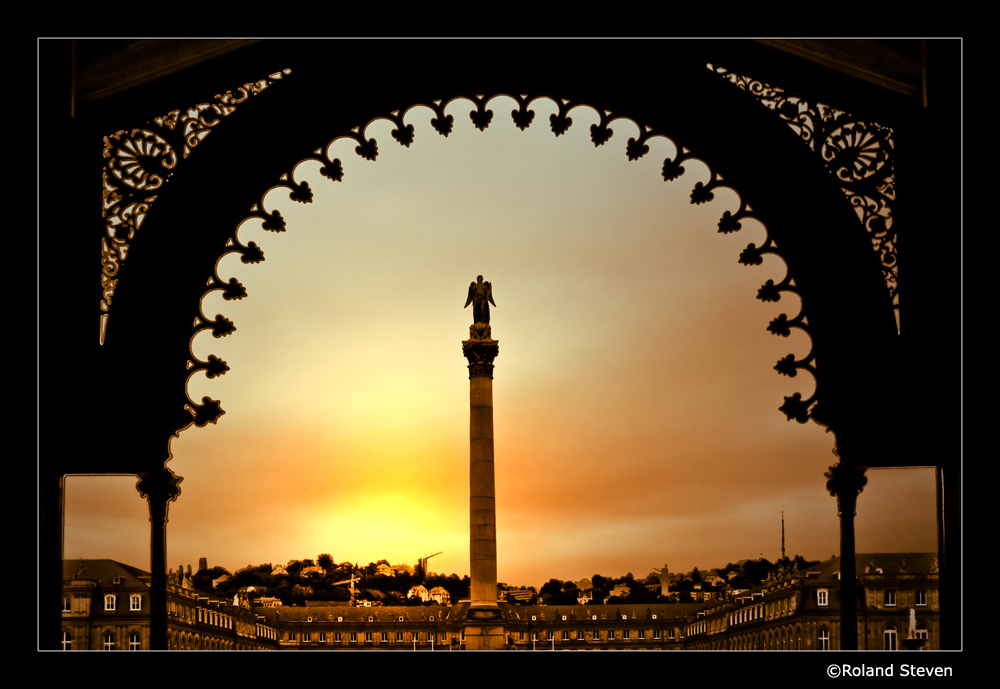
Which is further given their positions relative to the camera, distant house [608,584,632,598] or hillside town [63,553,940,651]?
distant house [608,584,632,598]

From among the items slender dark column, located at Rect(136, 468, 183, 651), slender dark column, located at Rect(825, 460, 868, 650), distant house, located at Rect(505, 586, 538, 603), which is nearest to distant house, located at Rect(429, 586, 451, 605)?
distant house, located at Rect(505, 586, 538, 603)

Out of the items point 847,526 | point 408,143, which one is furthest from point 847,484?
point 408,143

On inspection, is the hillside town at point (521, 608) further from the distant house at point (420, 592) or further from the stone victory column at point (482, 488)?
the stone victory column at point (482, 488)

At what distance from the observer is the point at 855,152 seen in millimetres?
6160

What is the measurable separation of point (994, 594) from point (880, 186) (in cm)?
246

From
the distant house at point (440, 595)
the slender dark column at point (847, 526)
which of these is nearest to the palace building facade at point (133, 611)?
the slender dark column at point (847, 526)

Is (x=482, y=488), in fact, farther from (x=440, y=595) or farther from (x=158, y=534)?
(x=440, y=595)

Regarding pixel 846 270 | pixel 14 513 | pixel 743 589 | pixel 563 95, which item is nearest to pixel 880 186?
pixel 846 270

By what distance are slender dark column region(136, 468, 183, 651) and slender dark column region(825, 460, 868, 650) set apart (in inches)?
136

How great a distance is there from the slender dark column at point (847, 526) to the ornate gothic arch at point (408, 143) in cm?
8

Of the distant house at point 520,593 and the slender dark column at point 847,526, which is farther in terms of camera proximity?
the distant house at point 520,593

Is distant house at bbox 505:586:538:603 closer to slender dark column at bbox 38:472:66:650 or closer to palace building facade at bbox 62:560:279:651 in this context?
palace building facade at bbox 62:560:279:651

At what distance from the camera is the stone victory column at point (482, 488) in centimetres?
1842

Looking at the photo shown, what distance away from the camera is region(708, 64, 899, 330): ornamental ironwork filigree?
238 inches
